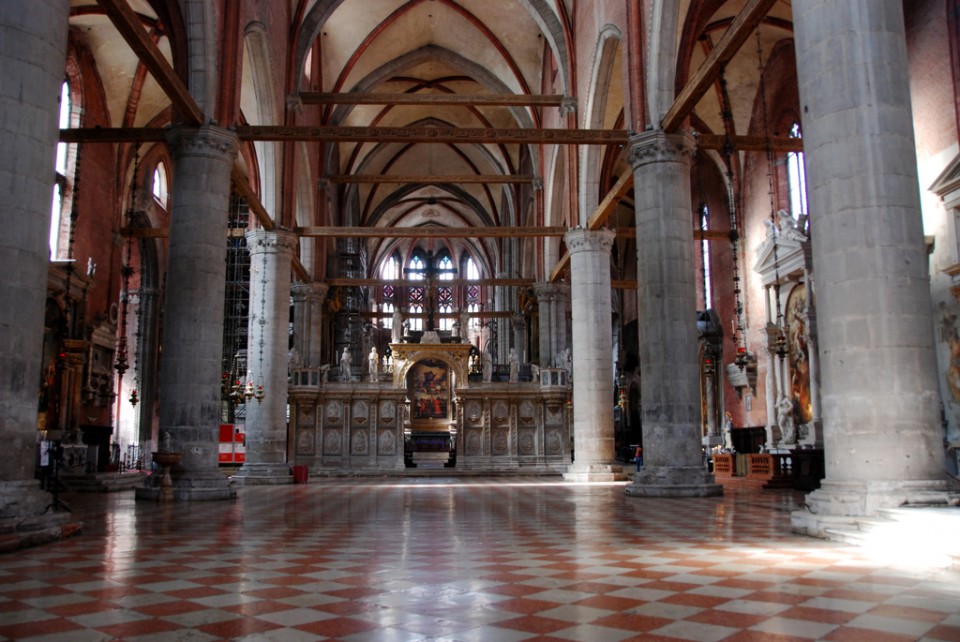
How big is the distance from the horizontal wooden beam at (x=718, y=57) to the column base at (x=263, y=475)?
1409 cm

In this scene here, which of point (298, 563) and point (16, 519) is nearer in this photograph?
point (298, 563)

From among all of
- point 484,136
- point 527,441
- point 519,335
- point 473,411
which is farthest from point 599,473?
point 519,335

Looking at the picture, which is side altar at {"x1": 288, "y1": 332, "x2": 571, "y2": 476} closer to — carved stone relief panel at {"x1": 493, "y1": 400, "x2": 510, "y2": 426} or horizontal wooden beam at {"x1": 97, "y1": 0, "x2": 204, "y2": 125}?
carved stone relief panel at {"x1": 493, "y1": 400, "x2": 510, "y2": 426}

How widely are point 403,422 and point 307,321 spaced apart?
256 inches

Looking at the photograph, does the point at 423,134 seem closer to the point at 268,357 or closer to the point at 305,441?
the point at 268,357

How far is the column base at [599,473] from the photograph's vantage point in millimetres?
21750

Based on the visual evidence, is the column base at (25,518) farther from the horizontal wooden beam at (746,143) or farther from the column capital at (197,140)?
the horizontal wooden beam at (746,143)

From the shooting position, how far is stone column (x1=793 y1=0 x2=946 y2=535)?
7.93 meters

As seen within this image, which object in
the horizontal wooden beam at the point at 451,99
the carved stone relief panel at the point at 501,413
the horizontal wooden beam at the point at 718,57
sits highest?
the horizontal wooden beam at the point at 451,99

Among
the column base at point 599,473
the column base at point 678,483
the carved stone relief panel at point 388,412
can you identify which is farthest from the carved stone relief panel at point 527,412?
the column base at point 678,483

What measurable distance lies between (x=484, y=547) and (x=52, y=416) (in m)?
20.7

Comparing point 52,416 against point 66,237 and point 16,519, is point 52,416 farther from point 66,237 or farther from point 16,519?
point 16,519

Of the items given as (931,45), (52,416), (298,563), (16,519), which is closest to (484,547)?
(298,563)

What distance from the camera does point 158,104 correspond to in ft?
101
